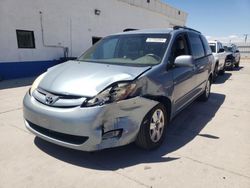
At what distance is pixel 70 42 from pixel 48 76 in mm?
9862

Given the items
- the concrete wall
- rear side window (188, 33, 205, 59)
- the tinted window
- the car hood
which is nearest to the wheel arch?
the car hood

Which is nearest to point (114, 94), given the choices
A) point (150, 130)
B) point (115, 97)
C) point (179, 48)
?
point (115, 97)

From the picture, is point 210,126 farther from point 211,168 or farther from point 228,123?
point 211,168

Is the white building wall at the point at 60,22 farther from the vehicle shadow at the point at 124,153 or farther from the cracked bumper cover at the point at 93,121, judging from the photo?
the cracked bumper cover at the point at 93,121

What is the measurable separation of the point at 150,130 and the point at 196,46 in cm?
280

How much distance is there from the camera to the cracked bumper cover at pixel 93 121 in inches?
108

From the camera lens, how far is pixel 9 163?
3.08 meters

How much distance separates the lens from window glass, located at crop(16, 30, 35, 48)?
10484 mm

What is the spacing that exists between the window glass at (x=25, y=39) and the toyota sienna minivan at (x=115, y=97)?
7645 mm

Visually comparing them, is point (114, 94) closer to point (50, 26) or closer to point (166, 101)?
point (166, 101)

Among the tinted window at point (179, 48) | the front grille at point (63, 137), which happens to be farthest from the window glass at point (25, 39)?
the front grille at point (63, 137)

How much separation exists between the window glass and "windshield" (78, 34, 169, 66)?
286 inches

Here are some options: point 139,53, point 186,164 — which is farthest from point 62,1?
point 186,164

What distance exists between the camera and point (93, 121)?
2713 mm
